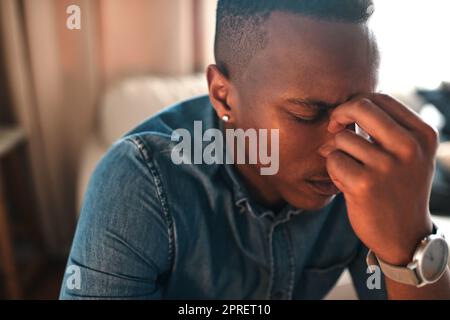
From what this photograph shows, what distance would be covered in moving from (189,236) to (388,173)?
13.0 inches

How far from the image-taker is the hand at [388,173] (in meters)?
0.45

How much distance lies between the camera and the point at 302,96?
557 millimetres

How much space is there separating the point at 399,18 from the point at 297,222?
693mm

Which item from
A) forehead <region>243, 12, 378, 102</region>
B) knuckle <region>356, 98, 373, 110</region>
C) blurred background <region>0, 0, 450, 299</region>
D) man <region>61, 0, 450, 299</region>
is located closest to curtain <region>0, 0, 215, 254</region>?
blurred background <region>0, 0, 450, 299</region>

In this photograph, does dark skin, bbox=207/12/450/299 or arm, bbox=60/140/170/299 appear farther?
arm, bbox=60/140/170/299

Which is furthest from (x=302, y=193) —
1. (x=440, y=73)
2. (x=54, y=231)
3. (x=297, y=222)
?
(x=54, y=231)

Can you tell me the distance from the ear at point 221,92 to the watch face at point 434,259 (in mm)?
321

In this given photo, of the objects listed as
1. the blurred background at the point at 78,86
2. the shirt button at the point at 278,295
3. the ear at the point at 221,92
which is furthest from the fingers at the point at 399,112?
the blurred background at the point at 78,86

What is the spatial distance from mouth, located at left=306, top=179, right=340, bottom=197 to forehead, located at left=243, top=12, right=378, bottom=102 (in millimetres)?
124

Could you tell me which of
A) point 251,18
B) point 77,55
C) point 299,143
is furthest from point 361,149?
point 77,55

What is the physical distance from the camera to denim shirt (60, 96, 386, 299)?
1.96ft

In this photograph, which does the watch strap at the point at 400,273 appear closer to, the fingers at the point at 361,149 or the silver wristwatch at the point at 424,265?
the silver wristwatch at the point at 424,265

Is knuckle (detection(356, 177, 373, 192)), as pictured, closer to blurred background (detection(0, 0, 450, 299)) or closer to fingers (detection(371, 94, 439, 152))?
fingers (detection(371, 94, 439, 152))

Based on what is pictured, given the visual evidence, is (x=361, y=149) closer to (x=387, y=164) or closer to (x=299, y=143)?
(x=387, y=164)
